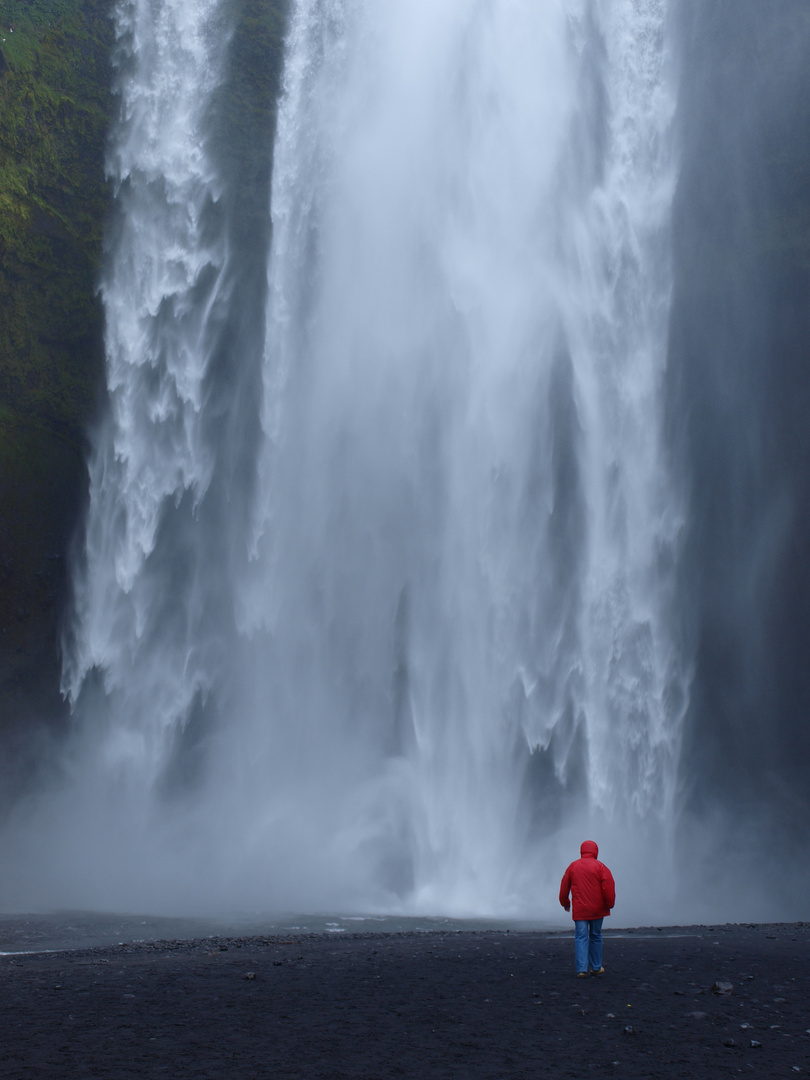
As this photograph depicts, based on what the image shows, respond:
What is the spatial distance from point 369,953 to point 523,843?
31.9ft

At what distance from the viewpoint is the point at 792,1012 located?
6.87m

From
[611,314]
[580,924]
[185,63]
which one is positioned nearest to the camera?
[580,924]

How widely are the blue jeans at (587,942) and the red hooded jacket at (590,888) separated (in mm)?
239

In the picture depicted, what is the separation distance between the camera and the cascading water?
19734mm

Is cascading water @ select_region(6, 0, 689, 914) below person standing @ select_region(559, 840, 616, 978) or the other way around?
the other way around

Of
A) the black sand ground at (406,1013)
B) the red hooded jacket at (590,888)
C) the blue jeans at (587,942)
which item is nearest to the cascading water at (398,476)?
the black sand ground at (406,1013)

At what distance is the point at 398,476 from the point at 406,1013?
16.3 m

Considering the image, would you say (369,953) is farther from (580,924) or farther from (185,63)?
(185,63)

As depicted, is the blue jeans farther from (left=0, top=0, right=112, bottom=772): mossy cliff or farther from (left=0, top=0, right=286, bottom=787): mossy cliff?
(left=0, top=0, right=112, bottom=772): mossy cliff

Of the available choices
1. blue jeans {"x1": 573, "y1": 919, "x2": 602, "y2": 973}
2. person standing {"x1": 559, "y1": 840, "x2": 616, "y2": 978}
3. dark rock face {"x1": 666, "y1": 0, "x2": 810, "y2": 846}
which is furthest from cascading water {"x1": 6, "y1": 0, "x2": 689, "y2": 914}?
person standing {"x1": 559, "y1": 840, "x2": 616, "y2": 978}

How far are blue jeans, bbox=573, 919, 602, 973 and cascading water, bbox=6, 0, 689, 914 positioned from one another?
10.5 metres

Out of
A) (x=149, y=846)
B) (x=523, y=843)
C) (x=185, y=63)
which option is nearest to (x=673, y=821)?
(x=523, y=843)

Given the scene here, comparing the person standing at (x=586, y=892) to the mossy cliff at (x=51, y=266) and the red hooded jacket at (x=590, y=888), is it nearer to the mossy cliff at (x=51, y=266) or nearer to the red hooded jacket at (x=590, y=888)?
the red hooded jacket at (x=590, y=888)

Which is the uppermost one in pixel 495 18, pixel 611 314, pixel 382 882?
pixel 495 18
